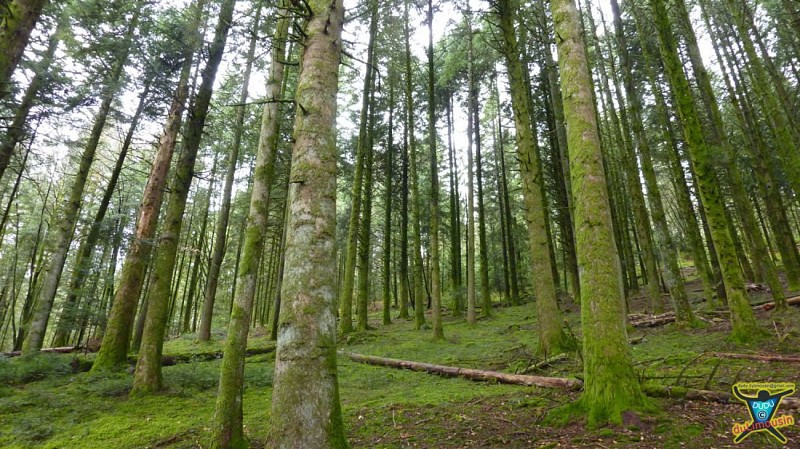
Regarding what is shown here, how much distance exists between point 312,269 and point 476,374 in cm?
525

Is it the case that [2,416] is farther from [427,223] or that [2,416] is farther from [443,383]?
[427,223]

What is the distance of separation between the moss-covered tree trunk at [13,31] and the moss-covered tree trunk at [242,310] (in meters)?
4.32

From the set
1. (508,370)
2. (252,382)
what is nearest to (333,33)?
(508,370)

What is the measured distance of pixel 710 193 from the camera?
6.80 meters

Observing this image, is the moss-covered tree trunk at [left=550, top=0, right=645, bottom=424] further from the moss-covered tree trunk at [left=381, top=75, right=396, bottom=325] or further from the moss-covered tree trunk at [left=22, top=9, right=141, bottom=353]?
the moss-covered tree trunk at [left=381, top=75, right=396, bottom=325]

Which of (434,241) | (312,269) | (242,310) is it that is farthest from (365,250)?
(312,269)

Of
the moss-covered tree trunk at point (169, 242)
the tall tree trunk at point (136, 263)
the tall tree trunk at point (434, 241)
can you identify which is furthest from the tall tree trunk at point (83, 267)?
the tall tree trunk at point (434, 241)

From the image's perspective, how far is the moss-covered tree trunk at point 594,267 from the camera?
3.47 metres

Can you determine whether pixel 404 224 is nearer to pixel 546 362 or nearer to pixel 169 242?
pixel 546 362

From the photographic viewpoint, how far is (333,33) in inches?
132

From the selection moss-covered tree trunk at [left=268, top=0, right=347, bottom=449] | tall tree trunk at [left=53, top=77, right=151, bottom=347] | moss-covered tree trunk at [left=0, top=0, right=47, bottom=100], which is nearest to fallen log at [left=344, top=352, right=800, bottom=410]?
moss-covered tree trunk at [left=268, top=0, right=347, bottom=449]

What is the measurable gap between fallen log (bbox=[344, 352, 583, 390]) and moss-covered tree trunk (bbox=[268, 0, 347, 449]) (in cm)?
379

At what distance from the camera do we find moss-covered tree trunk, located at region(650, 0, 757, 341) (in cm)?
635

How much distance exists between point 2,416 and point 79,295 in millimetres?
5855
